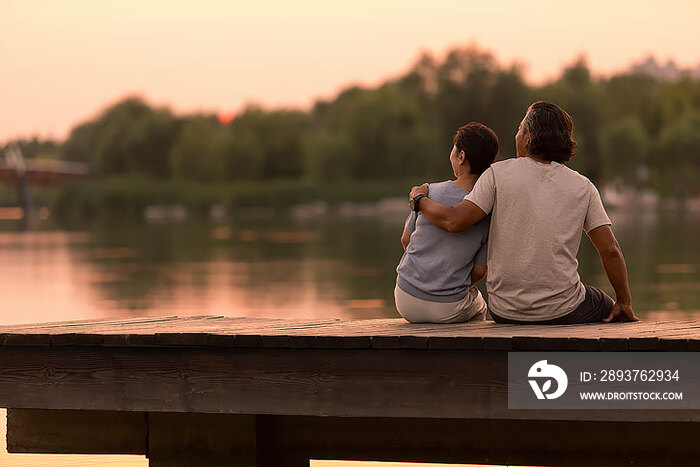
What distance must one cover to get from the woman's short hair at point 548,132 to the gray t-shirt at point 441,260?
0.38m

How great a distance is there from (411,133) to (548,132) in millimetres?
80381

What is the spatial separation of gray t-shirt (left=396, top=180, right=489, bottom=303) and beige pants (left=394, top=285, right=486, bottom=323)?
21mm

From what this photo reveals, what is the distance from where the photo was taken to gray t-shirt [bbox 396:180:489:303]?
5.05 metres

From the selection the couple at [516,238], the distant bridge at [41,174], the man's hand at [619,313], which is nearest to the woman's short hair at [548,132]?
the couple at [516,238]

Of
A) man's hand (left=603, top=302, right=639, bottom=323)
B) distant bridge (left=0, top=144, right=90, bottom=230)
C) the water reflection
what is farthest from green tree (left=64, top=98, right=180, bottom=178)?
man's hand (left=603, top=302, right=639, bottom=323)

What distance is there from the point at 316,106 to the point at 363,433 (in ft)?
459

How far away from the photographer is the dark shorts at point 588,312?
4.97m

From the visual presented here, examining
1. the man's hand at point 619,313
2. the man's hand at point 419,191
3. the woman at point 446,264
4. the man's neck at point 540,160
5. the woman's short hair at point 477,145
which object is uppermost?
the woman's short hair at point 477,145

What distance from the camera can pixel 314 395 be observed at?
4.61 meters

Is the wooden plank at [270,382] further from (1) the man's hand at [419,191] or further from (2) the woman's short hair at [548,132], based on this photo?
(2) the woman's short hair at [548,132]

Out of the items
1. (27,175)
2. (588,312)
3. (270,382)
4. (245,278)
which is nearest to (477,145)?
(588,312)

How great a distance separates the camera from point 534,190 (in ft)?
16.1

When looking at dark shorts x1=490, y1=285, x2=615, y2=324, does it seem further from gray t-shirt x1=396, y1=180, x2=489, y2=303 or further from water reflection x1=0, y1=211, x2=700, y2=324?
water reflection x1=0, y1=211, x2=700, y2=324

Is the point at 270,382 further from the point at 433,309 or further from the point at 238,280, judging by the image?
the point at 238,280
